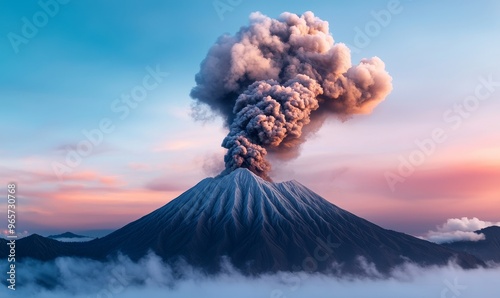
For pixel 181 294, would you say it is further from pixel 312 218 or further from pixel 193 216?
pixel 312 218

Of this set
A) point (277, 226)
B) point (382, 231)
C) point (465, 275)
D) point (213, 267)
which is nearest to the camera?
point (213, 267)

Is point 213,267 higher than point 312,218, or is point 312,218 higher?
point 312,218

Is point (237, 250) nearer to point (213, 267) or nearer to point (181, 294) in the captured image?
point (213, 267)

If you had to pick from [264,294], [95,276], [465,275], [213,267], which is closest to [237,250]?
[213,267]

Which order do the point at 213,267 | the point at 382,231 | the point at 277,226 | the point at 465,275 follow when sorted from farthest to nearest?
the point at 465,275, the point at 382,231, the point at 277,226, the point at 213,267

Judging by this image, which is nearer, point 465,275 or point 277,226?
point 277,226

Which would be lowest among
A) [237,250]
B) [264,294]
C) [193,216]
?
[264,294]

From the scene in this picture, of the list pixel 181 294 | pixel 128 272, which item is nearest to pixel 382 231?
pixel 181 294
